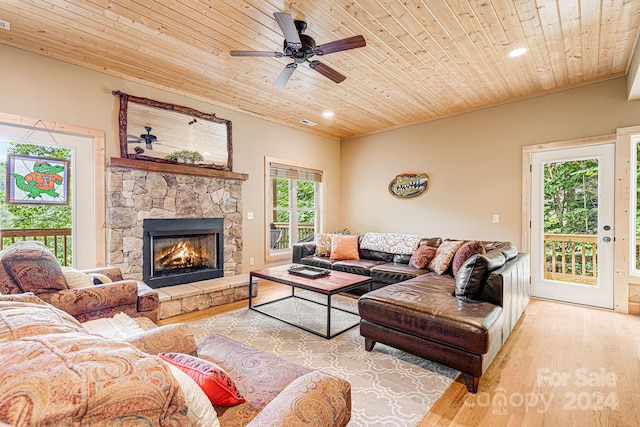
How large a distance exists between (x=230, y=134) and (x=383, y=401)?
13.2ft

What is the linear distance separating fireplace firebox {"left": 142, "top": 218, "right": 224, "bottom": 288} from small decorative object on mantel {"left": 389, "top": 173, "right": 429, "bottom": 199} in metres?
3.14

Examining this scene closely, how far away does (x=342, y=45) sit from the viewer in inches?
94.8

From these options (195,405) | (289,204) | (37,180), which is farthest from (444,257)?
(37,180)

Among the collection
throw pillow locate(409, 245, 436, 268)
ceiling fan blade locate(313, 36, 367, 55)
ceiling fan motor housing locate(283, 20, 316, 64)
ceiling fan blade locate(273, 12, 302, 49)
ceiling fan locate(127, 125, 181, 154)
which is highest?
ceiling fan motor housing locate(283, 20, 316, 64)

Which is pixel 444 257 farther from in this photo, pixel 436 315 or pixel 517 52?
pixel 517 52

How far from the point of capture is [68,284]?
7.20ft

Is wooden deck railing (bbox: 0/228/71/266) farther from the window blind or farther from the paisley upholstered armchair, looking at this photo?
the window blind

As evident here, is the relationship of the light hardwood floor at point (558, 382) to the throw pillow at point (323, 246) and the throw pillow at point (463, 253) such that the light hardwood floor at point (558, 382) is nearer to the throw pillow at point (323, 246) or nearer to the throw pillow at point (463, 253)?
the throw pillow at point (463, 253)

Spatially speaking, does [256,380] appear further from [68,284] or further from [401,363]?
[68,284]

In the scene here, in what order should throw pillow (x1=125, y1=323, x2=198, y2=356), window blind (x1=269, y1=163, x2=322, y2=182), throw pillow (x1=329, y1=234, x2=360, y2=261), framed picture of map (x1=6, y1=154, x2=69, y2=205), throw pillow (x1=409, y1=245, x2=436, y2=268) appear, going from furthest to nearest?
window blind (x1=269, y1=163, x2=322, y2=182) < throw pillow (x1=329, y1=234, x2=360, y2=261) < throw pillow (x1=409, y1=245, x2=436, y2=268) < framed picture of map (x1=6, y1=154, x2=69, y2=205) < throw pillow (x1=125, y1=323, x2=198, y2=356)

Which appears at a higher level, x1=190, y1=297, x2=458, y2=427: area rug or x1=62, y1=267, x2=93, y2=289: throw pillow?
x1=62, y1=267, x2=93, y2=289: throw pillow

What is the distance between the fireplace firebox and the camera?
382 cm

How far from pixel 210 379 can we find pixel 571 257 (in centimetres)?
479

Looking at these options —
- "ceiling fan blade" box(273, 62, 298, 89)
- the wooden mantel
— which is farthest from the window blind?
"ceiling fan blade" box(273, 62, 298, 89)
